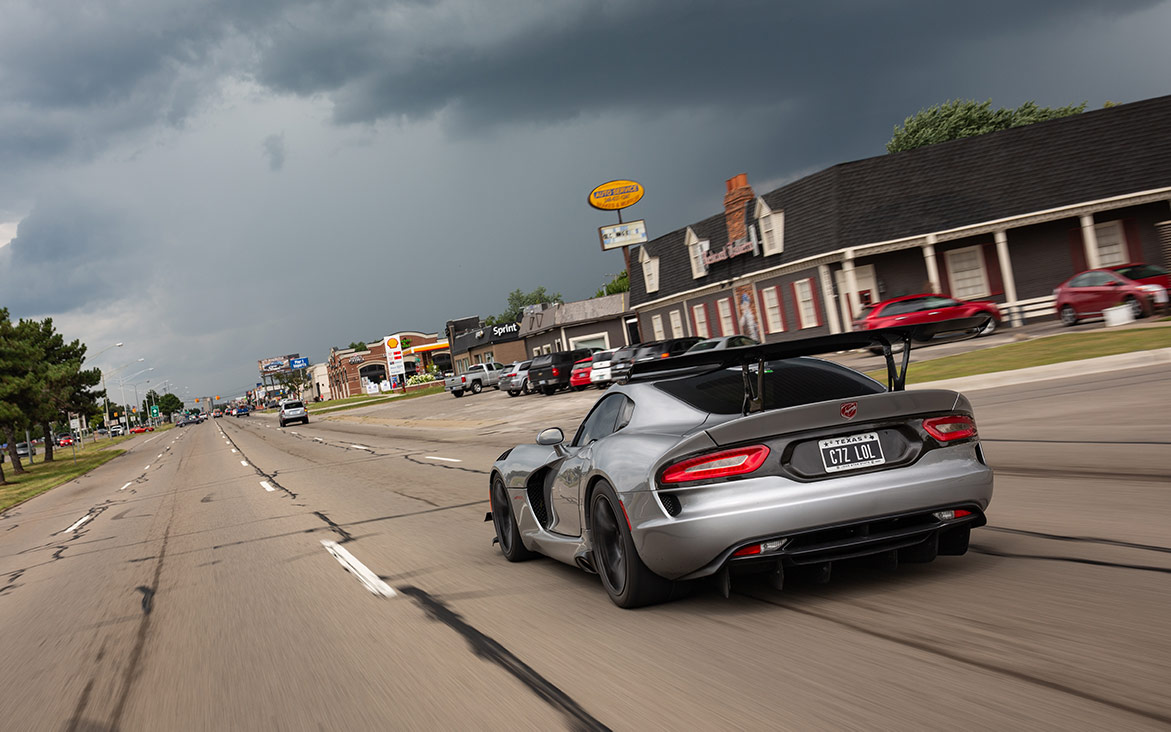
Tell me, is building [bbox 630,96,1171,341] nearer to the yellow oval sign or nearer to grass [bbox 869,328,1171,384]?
grass [bbox 869,328,1171,384]

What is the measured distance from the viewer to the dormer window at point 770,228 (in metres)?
37.8

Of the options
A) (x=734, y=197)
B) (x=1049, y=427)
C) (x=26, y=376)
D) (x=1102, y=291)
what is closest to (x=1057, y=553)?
(x=1049, y=427)

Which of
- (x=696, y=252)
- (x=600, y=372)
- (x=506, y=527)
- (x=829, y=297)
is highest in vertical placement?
(x=696, y=252)

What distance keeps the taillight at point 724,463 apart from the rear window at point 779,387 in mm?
474

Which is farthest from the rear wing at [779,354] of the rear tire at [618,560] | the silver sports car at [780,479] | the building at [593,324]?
the building at [593,324]

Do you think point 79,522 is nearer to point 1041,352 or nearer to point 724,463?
point 724,463

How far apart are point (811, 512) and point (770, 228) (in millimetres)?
35010

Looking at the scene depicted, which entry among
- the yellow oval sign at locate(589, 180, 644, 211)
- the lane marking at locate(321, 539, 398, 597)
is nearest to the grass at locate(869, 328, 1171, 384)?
the lane marking at locate(321, 539, 398, 597)

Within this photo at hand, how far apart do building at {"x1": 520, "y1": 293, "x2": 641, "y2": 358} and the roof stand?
29.6 m

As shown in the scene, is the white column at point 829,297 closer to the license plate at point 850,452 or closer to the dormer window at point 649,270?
the dormer window at point 649,270

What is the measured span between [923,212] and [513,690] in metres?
32.1

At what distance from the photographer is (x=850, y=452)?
4.56 metres

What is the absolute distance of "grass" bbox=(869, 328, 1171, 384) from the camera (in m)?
18.3

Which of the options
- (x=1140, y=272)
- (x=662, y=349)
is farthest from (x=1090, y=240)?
(x=662, y=349)
